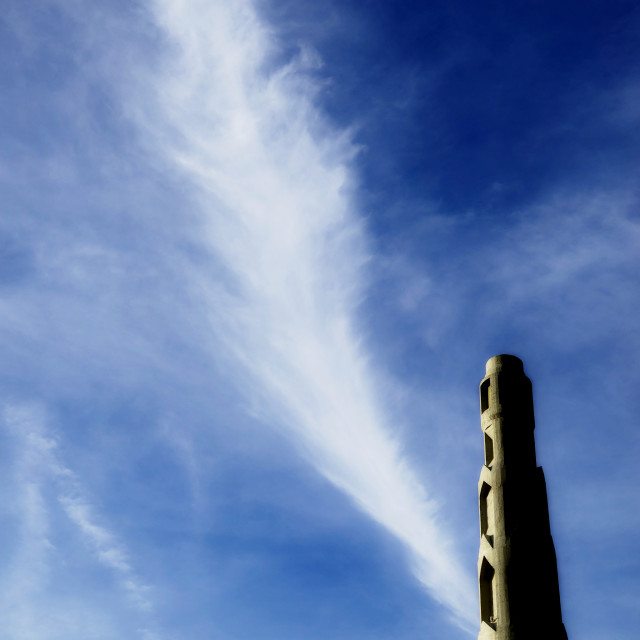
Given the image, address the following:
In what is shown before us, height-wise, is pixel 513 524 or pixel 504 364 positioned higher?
pixel 504 364

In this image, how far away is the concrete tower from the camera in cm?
1898

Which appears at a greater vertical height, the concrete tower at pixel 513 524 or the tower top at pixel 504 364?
the tower top at pixel 504 364

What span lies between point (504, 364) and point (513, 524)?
209 inches

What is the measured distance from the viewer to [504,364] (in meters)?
23.1

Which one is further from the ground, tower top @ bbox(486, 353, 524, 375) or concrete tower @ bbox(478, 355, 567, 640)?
tower top @ bbox(486, 353, 524, 375)

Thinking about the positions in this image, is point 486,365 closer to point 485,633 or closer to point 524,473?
point 524,473

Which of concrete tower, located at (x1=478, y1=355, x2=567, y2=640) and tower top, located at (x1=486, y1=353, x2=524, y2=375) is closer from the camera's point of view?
concrete tower, located at (x1=478, y1=355, x2=567, y2=640)

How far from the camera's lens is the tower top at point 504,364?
23083 mm

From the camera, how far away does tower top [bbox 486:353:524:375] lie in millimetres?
23083

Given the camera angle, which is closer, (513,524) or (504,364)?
(513,524)

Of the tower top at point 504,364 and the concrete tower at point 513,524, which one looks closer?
the concrete tower at point 513,524

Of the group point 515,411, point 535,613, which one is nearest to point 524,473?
point 515,411

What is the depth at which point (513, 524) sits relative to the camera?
797 inches

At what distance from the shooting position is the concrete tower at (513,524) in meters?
19.0
